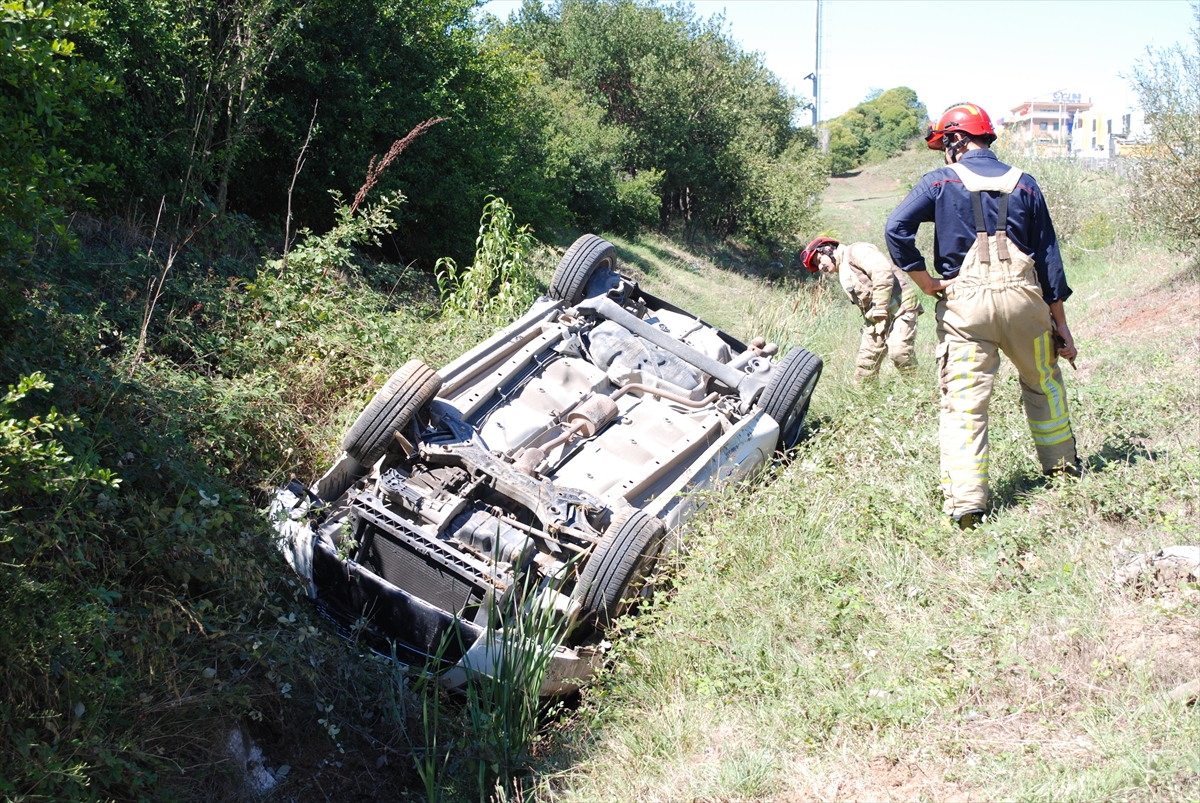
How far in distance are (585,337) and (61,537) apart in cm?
377

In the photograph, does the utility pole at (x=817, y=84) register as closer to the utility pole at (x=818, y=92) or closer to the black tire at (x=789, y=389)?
the utility pole at (x=818, y=92)

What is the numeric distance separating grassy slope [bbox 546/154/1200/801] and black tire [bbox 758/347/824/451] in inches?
Result: 9.6

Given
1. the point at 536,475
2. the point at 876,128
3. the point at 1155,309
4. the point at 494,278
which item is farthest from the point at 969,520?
the point at 876,128

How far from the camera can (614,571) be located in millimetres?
4379

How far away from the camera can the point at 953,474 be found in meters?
4.43

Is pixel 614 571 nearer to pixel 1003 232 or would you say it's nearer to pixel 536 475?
pixel 536 475

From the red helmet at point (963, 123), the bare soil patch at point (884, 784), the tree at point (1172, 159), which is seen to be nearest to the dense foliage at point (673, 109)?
the tree at point (1172, 159)

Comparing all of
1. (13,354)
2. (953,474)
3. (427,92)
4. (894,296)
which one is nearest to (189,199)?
(427,92)

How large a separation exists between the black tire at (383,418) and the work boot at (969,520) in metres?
2.83

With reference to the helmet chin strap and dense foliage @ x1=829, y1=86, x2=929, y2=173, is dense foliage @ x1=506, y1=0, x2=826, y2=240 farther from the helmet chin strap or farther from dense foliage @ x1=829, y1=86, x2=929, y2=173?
dense foliage @ x1=829, y1=86, x2=929, y2=173

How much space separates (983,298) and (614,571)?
2115mm

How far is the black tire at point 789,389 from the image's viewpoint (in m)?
5.94

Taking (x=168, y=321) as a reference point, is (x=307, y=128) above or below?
above

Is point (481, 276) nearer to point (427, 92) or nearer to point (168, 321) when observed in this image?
point (168, 321)
